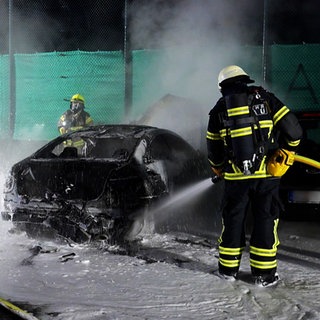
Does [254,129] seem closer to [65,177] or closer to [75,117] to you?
[65,177]

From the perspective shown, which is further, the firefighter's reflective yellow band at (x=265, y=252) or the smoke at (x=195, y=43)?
the smoke at (x=195, y=43)

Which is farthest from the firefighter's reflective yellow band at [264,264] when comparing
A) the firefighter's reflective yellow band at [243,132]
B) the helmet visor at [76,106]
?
the helmet visor at [76,106]

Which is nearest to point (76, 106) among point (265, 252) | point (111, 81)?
point (111, 81)

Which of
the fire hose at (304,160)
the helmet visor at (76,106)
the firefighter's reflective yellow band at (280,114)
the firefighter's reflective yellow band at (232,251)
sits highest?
the helmet visor at (76,106)

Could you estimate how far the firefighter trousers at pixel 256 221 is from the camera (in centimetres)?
364

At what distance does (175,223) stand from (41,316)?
2.83 meters

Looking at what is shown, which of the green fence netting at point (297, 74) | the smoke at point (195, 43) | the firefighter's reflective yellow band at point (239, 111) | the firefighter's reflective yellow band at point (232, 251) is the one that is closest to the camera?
the firefighter's reflective yellow band at point (239, 111)

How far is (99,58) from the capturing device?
10.5 m

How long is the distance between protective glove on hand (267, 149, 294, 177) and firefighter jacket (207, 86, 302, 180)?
0.05 m

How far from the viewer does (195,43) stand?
9969 mm

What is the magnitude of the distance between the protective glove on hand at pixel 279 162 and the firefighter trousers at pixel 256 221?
0.27 feet

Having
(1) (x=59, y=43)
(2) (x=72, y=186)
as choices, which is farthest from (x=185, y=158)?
(1) (x=59, y=43)

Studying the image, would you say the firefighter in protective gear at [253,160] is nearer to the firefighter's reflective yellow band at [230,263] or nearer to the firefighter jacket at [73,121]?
the firefighter's reflective yellow band at [230,263]

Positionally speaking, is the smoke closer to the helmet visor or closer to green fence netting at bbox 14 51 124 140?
green fence netting at bbox 14 51 124 140
